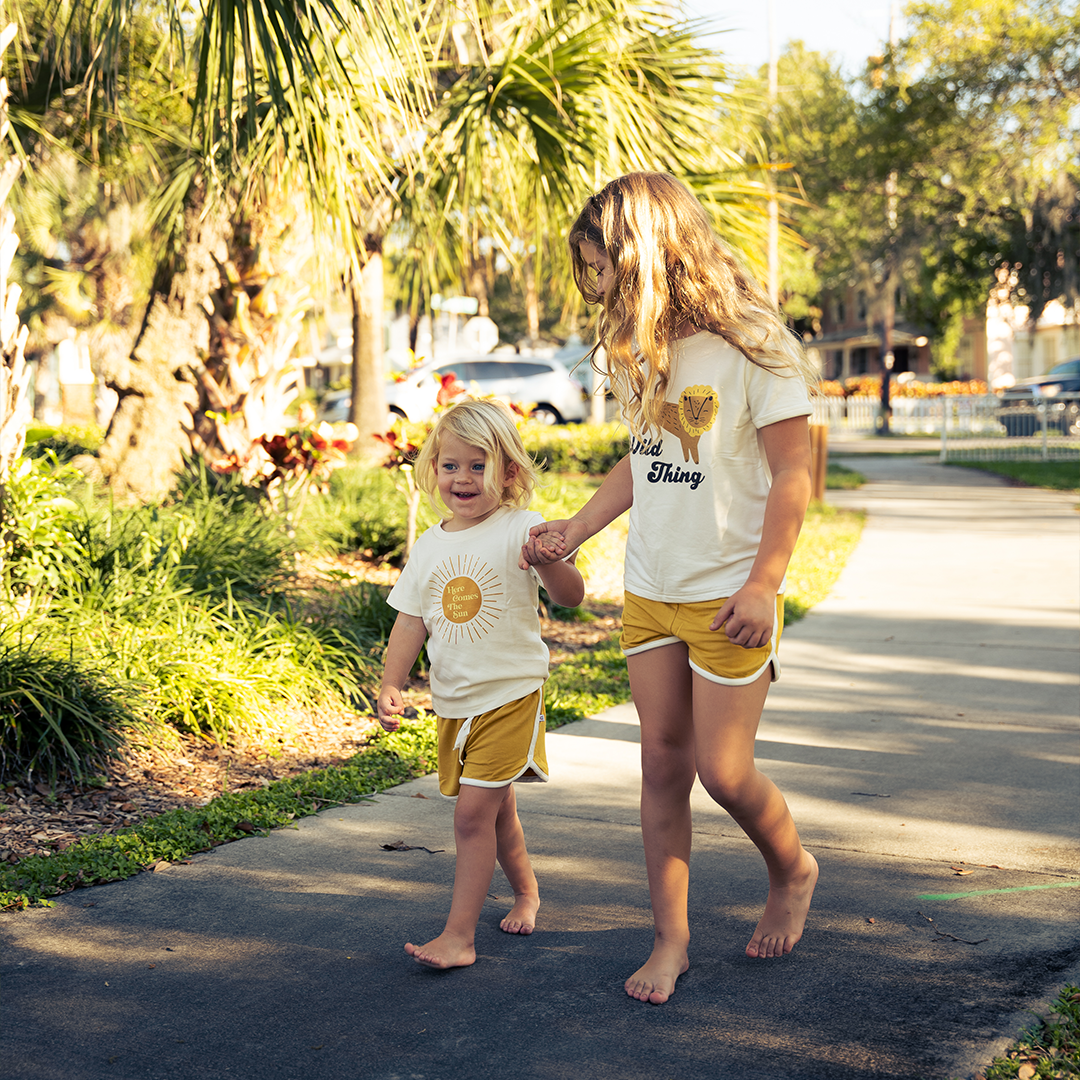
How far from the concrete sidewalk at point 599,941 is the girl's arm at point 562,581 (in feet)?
2.84

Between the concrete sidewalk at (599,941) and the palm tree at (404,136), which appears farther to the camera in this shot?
the palm tree at (404,136)

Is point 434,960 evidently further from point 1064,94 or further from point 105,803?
point 1064,94

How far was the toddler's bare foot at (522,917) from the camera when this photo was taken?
9.58 feet

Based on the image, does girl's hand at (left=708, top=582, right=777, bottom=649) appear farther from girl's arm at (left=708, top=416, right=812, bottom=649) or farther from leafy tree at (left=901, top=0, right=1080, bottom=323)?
leafy tree at (left=901, top=0, right=1080, bottom=323)

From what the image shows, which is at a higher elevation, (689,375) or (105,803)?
(689,375)

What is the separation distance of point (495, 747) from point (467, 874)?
305 mm

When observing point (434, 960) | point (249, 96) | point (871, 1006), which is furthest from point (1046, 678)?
point (249, 96)

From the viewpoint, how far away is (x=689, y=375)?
2.55 meters

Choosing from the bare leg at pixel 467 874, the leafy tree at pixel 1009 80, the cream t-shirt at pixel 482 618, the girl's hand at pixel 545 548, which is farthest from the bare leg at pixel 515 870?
the leafy tree at pixel 1009 80

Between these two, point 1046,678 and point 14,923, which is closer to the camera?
point 14,923

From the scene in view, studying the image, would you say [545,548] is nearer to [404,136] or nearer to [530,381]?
[404,136]

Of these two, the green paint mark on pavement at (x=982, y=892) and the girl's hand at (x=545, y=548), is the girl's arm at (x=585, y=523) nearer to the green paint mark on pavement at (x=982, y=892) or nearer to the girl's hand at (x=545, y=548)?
the girl's hand at (x=545, y=548)

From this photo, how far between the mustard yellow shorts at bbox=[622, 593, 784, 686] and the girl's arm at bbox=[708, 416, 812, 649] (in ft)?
0.18

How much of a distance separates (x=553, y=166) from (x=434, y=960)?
5.60 m
